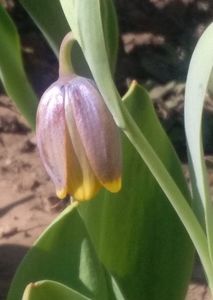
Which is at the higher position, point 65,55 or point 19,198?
point 65,55

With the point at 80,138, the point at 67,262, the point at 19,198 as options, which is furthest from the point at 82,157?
the point at 19,198

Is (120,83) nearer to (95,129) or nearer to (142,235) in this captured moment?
(142,235)

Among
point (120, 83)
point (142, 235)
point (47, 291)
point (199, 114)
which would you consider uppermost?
point (199, 114)

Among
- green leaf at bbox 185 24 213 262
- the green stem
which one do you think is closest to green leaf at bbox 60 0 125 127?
the green stem

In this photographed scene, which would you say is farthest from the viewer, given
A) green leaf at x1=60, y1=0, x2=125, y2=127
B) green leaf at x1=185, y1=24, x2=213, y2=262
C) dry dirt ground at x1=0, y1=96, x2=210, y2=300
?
dry dirt ground at x1=0, y1=96, x2=210, y2=300

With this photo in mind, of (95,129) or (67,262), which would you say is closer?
(95,129)

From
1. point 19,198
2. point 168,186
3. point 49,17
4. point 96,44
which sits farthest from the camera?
point 19,198

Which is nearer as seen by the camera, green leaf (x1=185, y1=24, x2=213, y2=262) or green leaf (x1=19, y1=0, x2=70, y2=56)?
green leaf (x1=185, y1=24, x2=213, y2=262)

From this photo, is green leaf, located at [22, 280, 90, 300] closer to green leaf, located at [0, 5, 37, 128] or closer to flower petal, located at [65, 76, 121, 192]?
flower petal, located at [65, 76, 121, 192]
